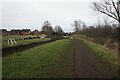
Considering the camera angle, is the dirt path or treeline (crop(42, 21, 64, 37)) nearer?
the dirt path

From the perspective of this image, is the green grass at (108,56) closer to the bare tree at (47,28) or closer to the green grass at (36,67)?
the green grass at (36,67)

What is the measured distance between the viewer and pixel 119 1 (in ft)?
120

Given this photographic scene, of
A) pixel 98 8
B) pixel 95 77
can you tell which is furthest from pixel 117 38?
pixel 95 77

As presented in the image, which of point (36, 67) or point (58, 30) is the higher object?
point (58, 30)

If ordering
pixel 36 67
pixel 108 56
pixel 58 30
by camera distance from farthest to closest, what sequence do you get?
pixel 58 30 < pixel 108 56 < pixel 36 67

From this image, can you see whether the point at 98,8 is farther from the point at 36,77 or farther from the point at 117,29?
the point at 36,77

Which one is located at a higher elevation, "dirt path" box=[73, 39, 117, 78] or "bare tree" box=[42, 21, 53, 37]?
"bare tree" box=[42, 21, 53, 37]

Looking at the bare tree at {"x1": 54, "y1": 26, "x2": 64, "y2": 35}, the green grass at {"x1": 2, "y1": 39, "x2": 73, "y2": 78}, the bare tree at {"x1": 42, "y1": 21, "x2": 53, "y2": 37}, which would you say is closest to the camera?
the green grass at {"x1": 2, "y1": 39, "x2": 73, "y2": 78}

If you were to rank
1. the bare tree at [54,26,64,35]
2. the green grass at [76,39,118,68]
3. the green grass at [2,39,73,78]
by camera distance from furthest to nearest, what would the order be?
the bare tree at [54,26,64,35] < the green grass at [76,39,118,68] < the green grass at [2,39,73,78]

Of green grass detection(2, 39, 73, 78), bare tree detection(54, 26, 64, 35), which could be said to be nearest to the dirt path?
green grass detection(2, 39, 73, 78)

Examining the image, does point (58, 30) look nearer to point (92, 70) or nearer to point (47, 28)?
point (47, 28)

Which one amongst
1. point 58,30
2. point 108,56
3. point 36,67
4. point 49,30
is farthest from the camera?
point 58,30

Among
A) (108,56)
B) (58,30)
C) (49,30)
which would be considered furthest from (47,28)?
(108,56)

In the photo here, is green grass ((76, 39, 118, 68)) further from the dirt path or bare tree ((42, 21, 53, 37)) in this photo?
bare tree ((42, 21, 53, 37))
